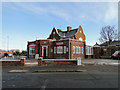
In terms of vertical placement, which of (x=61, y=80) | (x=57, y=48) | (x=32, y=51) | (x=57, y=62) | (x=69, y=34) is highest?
(x=69, y=34)

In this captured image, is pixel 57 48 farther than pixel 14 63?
Yes

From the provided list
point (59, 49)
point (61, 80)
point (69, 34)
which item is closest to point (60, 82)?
point (61, 80)

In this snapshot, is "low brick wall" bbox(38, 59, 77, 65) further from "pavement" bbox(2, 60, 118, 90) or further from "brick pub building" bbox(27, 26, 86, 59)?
"brick pub building" bbox(27, 26, 86, 59)

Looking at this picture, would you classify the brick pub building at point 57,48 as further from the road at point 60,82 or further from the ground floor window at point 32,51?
the road at point 60,82

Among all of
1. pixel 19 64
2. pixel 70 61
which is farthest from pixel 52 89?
pixel 19 64

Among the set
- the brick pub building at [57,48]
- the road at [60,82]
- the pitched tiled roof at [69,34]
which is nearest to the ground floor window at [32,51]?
the brick pub building at [57,48]

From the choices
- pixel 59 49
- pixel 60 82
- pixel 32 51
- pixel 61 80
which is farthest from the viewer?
pixel 32 51

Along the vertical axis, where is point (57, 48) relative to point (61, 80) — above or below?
above

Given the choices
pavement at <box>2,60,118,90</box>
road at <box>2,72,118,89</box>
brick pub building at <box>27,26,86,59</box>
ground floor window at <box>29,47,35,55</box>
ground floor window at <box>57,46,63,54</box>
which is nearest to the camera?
road at <box>2,72,118,89</box>

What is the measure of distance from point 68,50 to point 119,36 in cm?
3681

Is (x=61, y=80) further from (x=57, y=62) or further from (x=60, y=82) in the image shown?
(x=57, y=62)

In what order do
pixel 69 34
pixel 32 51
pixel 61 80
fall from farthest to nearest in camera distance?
pixel 69 34 < pixel 32 51 < pixel 61 80

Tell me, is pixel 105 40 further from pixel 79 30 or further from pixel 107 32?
pixel 79 30

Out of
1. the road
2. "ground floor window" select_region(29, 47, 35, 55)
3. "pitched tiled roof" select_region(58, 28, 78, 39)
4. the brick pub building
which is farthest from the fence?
"pitched tiled roof" select_region(58, 28, 78, 39)
